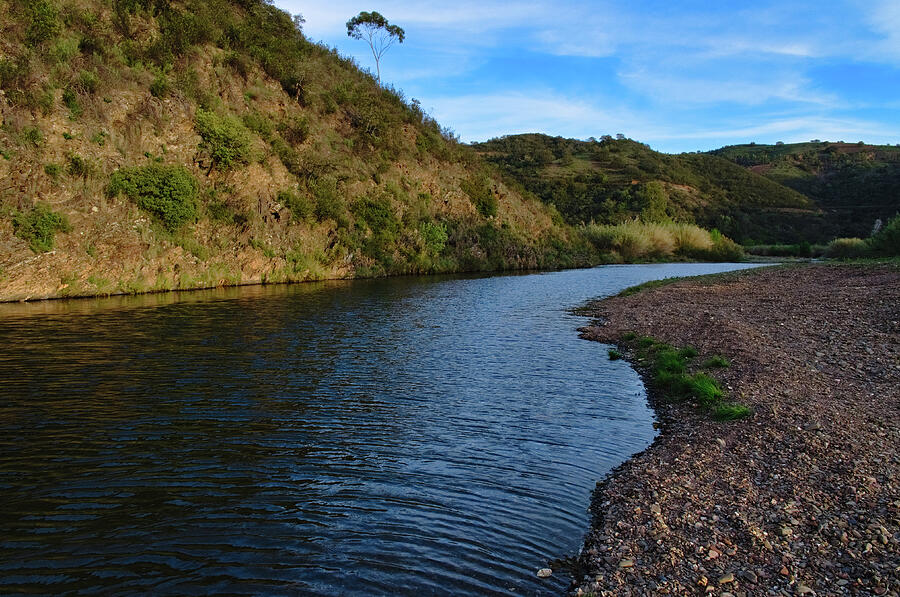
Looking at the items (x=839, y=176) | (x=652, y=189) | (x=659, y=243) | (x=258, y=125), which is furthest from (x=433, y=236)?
(x=839, y=176)

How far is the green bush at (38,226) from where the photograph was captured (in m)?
23.0

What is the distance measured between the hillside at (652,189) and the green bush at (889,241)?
144ft

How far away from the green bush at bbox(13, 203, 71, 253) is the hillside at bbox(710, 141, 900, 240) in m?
106

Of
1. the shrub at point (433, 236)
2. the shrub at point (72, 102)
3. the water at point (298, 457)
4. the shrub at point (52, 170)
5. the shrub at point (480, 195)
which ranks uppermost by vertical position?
the shrub at point (72, 102)

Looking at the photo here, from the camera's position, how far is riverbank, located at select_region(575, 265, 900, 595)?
491 centimetres

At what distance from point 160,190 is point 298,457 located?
25.3 metres

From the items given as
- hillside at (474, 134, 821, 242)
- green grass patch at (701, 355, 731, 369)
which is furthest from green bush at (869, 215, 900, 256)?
hillside at (474, 134, 821, 242)

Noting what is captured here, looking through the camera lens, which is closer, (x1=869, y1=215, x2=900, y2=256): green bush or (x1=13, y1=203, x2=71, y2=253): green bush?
(x1=13, y1=203, x2=71, y2=253): green bush

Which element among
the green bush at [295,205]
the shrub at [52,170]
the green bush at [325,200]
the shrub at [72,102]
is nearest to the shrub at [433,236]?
the green bush at [325,200]

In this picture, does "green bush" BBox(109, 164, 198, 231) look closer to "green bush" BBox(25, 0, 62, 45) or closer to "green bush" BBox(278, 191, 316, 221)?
"green bush" BBox(278, 191, 316, 221)

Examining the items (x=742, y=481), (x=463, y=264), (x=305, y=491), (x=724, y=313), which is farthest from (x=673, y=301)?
(x=463, y=264)

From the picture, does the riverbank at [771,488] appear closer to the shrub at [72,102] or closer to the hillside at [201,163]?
the hillside at [201,163]

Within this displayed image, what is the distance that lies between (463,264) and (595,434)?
1569 inches

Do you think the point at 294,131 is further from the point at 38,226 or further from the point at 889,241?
the point at 889,241
